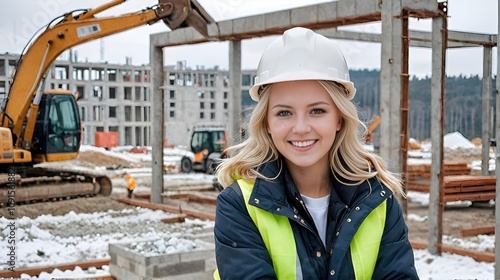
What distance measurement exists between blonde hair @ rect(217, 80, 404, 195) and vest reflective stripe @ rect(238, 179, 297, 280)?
0.16m

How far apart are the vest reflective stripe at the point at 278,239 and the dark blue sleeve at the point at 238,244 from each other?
0.02 meters

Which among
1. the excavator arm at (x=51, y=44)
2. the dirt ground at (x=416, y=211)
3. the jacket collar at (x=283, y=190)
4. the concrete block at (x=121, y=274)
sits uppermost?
the excavator arm at (x=51, y=44)

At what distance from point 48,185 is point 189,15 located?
15.4 feet

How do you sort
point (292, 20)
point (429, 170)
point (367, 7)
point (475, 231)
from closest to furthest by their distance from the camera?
point (367, 7), point (475, 231), point (292, 20), point (429, 170)

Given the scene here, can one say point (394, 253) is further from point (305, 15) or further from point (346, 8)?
point (305, 15)

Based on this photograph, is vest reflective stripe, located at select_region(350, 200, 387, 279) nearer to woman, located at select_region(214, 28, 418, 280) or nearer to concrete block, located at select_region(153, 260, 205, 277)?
woman, located at select_region(214, 28, 418, 280)

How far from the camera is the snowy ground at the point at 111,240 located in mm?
6930

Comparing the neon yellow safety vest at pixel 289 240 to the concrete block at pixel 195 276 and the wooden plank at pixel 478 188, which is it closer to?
the concrete block at pixel 195 276

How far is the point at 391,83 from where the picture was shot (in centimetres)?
817

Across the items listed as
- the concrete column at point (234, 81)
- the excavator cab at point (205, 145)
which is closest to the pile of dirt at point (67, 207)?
the concrete column at point (234, 81)

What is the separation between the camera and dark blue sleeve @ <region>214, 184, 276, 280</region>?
1932mm

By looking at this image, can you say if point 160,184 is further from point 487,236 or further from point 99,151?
point 99,151

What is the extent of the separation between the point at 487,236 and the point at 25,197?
28.8ft

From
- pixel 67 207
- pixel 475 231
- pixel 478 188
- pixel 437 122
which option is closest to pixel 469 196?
pixel 478 188
